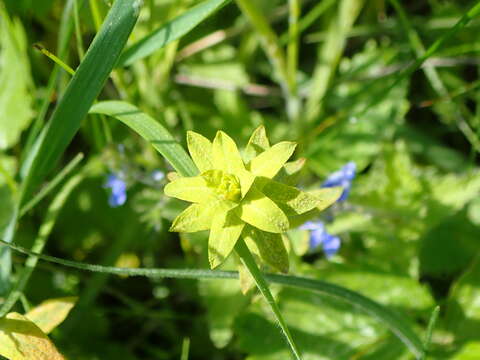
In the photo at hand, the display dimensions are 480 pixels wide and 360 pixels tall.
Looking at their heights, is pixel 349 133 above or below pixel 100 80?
above

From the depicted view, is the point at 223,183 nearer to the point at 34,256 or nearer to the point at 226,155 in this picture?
the point at 226,155

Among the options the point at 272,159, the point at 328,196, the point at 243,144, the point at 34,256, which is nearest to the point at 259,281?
the point at 272,159

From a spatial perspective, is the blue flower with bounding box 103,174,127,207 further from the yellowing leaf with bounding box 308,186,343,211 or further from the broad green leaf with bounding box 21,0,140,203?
the yellowing leaf with bounding box 308,186,343,211

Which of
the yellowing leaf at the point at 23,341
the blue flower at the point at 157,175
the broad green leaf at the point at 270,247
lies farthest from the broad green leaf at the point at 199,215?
the blue flower at the point at 157,175

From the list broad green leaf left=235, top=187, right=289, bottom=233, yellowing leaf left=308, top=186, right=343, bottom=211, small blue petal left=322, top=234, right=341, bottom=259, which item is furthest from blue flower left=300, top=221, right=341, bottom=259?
broad green leaf left=235, top=187, right=289, bottom=233

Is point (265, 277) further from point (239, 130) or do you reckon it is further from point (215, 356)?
point (239, 130)

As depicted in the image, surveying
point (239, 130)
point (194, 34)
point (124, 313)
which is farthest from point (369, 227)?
point (194, 34)
